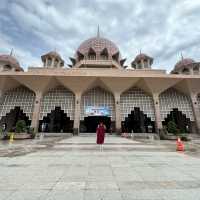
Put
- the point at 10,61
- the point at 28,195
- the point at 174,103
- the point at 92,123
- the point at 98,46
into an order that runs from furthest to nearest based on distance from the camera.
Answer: the point at 98,46 < the point at 10,61 < the point at 92,123 < the point at 174,103 < the point at 28,195

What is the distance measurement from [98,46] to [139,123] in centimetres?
1965

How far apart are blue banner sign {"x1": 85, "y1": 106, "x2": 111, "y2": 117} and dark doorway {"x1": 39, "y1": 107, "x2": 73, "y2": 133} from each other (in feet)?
21.7

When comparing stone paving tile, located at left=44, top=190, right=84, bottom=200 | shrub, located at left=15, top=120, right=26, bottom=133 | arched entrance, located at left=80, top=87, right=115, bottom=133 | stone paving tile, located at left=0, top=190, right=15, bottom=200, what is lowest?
stone paving tile, located at left=0, top=190, right=15, bottom=200

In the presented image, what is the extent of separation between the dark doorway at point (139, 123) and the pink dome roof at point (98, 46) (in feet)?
49.6

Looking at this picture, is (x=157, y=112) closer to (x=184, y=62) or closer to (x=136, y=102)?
(x=136, y=102)

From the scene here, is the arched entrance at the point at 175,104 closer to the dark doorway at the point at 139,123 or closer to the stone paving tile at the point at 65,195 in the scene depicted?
the dark doorway at the point at 139,123

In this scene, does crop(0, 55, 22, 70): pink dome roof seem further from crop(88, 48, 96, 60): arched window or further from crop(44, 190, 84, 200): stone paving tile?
crop(44, 190, 84, 200): stone paving tile

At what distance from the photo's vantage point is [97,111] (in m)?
21.2

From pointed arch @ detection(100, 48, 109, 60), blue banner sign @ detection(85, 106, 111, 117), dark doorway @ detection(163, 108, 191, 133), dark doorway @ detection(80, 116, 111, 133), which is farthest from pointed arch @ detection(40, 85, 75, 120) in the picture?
dark doorway @ detection(163, 108, 191, 133)

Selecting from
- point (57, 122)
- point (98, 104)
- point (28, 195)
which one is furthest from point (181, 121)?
point (28, 195)

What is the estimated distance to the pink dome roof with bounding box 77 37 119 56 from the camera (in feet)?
107

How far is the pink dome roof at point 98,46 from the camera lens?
32469 mm

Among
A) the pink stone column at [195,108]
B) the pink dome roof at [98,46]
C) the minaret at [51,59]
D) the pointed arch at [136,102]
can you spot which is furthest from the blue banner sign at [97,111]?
the pink dome roof at [98,46]

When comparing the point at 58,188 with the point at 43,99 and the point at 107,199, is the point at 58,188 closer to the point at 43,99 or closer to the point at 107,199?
the point at 107,199
